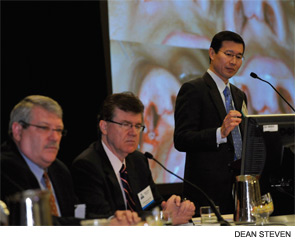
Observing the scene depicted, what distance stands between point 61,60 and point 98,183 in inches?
56.9

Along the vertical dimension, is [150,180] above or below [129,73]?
below

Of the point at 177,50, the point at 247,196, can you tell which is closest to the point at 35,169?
the point at 247,196

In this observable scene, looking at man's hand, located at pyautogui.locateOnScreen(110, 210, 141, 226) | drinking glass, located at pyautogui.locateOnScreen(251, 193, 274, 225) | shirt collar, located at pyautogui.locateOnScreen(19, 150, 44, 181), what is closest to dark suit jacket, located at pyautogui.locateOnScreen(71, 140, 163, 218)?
shirt collar, located at pyautogui.locateOnScreen(19, 150, 44, 181)

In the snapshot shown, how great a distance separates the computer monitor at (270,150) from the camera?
196cm

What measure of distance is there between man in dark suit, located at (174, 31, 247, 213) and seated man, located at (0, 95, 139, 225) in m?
0.88

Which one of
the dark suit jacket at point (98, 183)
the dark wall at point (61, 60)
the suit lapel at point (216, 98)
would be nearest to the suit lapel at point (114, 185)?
the dark suit jacket at point (98, 183)

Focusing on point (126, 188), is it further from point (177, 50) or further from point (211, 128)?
point (177, 50)

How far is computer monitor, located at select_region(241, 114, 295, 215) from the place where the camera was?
196 centimetres

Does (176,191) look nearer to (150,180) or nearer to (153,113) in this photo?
(153,113)

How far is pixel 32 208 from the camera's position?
34.1 inches

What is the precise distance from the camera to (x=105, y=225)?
4.21 ft

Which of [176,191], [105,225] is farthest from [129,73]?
[105,225]

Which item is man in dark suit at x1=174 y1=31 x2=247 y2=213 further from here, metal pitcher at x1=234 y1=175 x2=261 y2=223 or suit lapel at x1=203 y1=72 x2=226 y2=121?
metal pitcher at x1=234 y1=175 x2=261 y2=223

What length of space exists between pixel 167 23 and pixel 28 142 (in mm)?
2022
